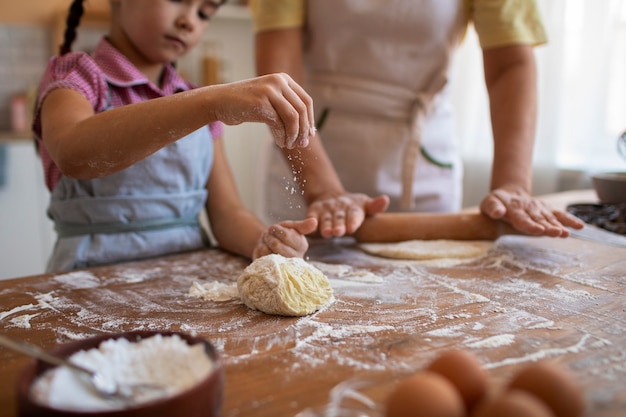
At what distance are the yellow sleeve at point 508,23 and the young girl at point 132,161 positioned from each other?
720 millimetres

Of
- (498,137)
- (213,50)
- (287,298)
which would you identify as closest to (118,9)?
(287,298)

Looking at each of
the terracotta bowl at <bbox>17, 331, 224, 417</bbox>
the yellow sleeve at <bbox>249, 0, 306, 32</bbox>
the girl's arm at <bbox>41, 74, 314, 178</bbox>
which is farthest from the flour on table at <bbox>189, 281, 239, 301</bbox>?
the yellow sleeve at <bbox>249, 0, 306, 32</bbox>

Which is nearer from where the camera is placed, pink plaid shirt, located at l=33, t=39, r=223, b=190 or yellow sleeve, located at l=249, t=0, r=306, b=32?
pink plaid shirt, located at l=33, t=39, r=223, b=190

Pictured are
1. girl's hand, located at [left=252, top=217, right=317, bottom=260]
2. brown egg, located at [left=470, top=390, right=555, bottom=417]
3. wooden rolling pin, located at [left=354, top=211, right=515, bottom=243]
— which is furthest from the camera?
wooden rolling pin, located at [left=354, top=211, right=515, bottom=243]

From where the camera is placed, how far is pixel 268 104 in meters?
0.83

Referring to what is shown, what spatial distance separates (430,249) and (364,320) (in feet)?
1.51

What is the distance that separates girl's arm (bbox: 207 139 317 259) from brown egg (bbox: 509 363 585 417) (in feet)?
2.11

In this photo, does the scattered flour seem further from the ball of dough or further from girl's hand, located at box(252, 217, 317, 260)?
girl's hand, located at box(252, 217, 317, 260)

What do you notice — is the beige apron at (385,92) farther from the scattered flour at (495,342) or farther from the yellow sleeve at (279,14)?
the scattered flour at (495,342)

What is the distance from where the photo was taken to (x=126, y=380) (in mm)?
553

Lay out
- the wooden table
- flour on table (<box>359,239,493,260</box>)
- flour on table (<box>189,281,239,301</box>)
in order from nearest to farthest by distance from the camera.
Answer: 1. the wooden table
2. flour on table (<box>189,281,239,301</box>)
3. flour on table (<box>359,239,493,260</box>)

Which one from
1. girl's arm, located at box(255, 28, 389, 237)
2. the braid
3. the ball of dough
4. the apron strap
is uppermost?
the braid

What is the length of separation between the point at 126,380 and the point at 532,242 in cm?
107

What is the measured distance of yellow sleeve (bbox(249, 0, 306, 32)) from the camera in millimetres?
1457
